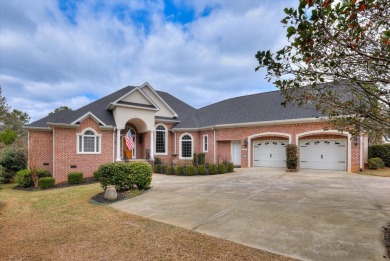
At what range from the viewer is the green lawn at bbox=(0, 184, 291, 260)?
164 inches

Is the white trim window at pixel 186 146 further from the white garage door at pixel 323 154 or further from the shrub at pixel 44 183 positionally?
the shrub at pixel 44 183

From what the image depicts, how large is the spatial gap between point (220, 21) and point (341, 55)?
1020cm

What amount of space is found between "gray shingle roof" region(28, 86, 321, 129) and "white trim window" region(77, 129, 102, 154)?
122 centimetres

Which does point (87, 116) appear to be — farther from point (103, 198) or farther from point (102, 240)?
point (102, 240)

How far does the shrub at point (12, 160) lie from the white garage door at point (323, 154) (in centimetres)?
2106

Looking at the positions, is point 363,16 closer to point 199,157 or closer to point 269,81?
point 269,81

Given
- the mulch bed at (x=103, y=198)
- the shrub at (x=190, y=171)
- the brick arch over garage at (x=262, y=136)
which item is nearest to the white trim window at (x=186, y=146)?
the brick arch over garage at (x=262, y=136)

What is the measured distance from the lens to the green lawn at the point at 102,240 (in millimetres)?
4164

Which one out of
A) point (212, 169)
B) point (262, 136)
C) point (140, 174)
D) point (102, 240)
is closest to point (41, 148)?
point (140, 174)

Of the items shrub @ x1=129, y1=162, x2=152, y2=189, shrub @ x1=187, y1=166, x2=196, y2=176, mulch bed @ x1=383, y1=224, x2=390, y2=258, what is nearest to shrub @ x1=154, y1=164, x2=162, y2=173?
shrub @ x1=187, y1=166, x2=196, y2=176

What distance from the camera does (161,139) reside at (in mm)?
21406

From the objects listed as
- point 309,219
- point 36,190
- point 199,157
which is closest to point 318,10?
point 309,219

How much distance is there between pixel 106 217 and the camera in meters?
6.48

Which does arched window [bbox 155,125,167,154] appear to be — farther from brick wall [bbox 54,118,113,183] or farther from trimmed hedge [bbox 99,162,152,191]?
trimmed hedge [bbox 99,162,152,191]
